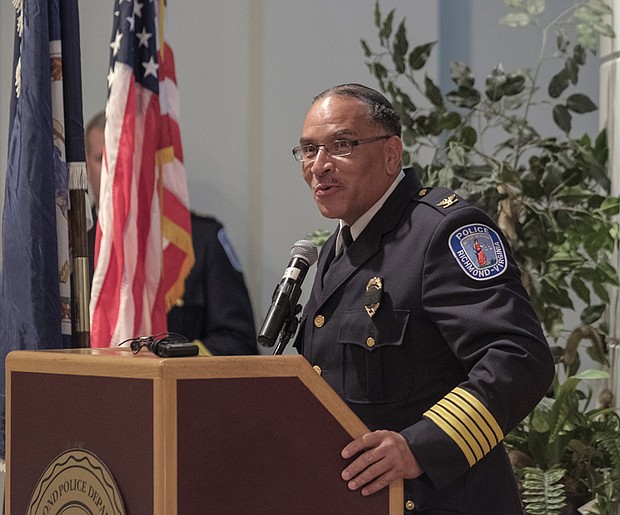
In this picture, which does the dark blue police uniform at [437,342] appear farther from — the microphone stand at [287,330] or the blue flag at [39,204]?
the blue flag at [39,204]

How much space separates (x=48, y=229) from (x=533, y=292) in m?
1.67

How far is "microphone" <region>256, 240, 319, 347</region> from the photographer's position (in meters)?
1.75

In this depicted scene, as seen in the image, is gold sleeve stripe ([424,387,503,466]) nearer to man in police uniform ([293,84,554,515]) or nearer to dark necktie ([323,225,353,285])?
man in police uniform ([293,84,554,515])

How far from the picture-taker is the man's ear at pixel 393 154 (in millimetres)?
2006

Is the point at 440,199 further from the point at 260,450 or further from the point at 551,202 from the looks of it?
the point at 551,202

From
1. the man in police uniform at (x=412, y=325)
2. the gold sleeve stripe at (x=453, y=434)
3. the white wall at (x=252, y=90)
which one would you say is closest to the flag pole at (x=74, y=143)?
the man in police uniform at (x=412, y=325)

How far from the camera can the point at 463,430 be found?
161 centimetres

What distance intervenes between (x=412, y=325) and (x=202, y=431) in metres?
0.60

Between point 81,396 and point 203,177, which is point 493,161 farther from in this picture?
point 81,396

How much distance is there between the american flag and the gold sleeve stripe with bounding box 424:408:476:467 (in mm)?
1839

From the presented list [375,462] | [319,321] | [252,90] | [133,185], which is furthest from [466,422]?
[252,90]

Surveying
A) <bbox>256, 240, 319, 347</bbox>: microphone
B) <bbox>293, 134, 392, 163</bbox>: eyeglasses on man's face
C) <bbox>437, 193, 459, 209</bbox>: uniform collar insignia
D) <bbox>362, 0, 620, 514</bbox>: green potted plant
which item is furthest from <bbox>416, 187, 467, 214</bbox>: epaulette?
<bbox>362, 0, 620, 514</bbox>: green potted plant

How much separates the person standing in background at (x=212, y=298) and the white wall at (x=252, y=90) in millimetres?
183

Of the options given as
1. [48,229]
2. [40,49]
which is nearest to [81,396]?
[48,229]
